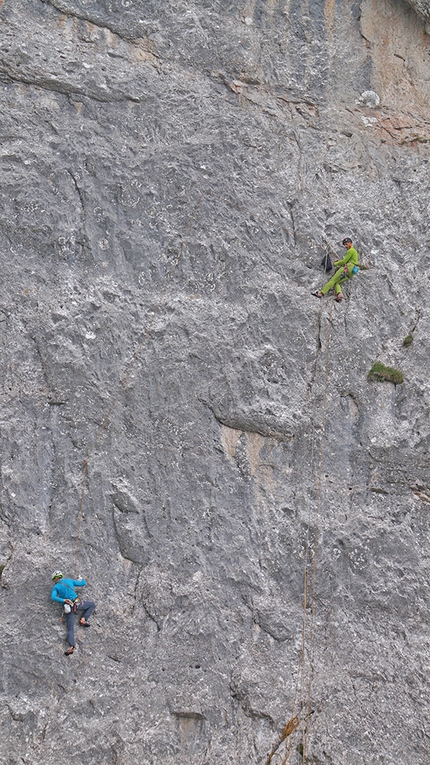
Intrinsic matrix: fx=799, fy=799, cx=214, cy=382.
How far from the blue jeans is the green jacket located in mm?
6228

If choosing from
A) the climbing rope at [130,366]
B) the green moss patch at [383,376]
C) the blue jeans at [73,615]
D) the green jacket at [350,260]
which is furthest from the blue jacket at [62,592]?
the green jacket at [350,260]

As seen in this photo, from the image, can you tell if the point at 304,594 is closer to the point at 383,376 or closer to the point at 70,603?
the point at 70,603

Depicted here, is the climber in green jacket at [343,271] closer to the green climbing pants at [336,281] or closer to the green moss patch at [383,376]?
the green climbing pants at [336,281]

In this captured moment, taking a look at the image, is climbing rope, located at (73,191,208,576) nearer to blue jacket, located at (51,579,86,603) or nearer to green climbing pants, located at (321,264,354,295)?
blue jacket, located at (51,579,86,603)

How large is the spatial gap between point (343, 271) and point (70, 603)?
6.35 m

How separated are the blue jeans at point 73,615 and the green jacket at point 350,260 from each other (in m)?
6.23

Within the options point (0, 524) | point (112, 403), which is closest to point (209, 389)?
point (112, 403)

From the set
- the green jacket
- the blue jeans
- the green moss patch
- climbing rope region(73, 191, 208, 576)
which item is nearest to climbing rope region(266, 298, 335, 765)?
the green moss patch

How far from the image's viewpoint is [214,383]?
11875mm

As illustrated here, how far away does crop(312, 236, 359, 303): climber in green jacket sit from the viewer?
486 inches

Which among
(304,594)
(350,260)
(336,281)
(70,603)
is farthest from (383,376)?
(70,603)

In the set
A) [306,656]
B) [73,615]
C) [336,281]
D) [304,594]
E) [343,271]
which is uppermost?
[343,271]

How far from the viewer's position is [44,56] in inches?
485

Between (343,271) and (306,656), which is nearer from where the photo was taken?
(306,656)
